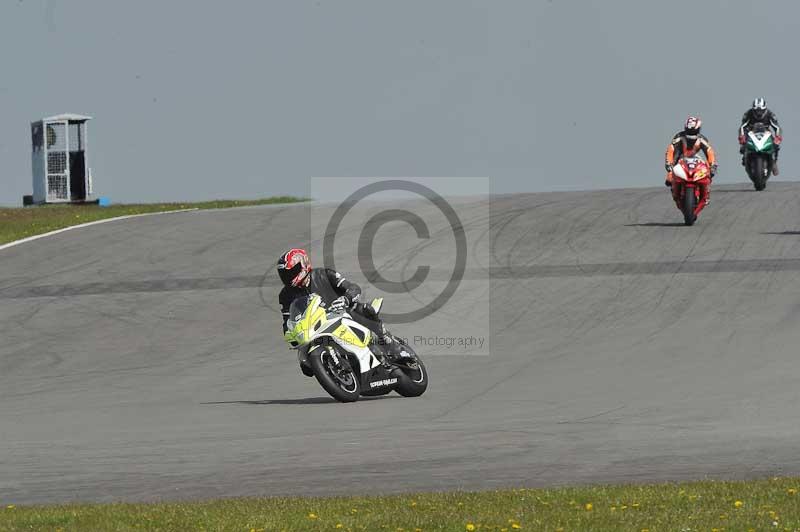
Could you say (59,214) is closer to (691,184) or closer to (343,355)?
(691,184)

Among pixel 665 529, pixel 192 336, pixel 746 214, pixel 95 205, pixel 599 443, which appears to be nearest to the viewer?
pixel 665 529

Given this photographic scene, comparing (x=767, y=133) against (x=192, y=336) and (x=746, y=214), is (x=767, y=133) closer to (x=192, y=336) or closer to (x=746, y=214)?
(x=746, y=214)

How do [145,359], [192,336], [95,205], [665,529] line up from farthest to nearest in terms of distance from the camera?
[95,205] < [192,336] < [145,359] < [665,529]

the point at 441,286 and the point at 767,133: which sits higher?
the point at 767,133

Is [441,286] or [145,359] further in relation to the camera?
[441,286]

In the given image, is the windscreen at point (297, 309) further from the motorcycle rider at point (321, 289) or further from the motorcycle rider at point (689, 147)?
the motorcycle rider at point (689, 147)

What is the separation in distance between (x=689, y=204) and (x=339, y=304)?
15.7m

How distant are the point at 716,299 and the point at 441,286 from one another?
15.6ft

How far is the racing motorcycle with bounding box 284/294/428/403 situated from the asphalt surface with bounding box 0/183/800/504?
8.9 inches

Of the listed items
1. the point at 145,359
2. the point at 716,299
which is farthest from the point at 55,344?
the point at 716,299

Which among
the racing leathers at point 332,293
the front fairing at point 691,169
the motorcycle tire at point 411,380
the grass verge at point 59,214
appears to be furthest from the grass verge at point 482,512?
the grass verge at point 59,214

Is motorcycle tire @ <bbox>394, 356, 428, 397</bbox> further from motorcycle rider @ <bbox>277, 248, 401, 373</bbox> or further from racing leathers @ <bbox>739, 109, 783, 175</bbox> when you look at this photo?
racing leathers @ <bbox>739, 109, 783, 175</bbox>

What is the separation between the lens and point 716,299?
21.6m

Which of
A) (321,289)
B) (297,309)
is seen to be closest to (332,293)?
(321,289)
